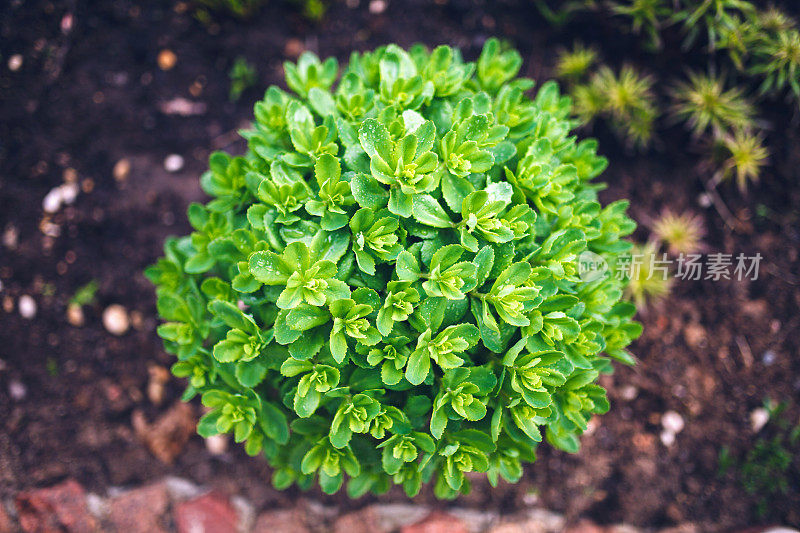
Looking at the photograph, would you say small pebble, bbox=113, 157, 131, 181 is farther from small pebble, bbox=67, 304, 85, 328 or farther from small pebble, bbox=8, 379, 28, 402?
small pebble, bbox=8, 379, 28, 402

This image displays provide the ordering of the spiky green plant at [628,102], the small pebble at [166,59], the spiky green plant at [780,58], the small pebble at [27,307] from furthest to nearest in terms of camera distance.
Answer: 1. the small pebble at [166,59]
2. the spiky green plant at [628,102]
3. the small pebble at [27,307]
4. the spiky green plant at [780,58]

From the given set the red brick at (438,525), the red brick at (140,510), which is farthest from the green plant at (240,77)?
the red brick at (438,525)

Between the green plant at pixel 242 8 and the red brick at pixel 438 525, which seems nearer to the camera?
the red brick at pixel 438 525

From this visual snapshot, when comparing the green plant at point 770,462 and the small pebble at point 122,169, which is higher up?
the small pebble at point 122,169

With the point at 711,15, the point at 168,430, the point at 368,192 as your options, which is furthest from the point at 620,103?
the point at 168,430

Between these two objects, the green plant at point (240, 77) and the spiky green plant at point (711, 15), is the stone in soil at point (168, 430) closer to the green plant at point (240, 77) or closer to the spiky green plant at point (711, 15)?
the green plant at point (240, 77)

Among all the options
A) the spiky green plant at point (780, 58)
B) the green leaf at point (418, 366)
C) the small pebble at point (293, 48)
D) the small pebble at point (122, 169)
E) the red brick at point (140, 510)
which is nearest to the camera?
the green leaf at point (418, 366)

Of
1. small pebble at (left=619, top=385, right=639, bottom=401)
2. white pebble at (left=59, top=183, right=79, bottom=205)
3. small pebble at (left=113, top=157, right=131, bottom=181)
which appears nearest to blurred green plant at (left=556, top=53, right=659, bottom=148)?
small pebble at (left=619, top=385, right=639, bottom=401)

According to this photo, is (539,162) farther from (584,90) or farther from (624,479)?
(624,479)
